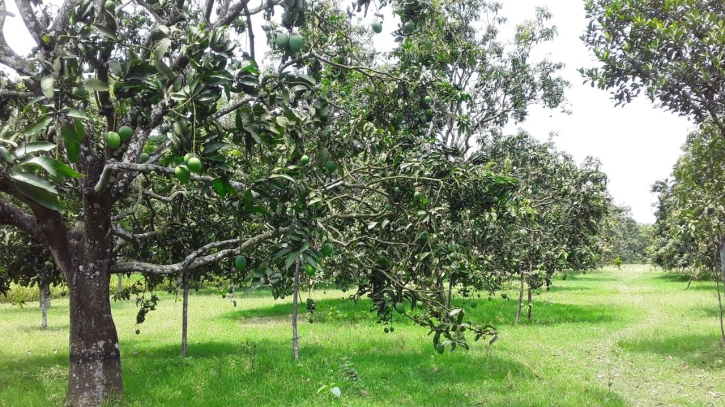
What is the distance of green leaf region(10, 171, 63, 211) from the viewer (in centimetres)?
184

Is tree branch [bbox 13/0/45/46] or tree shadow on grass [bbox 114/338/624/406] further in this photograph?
tree shadow on grass [bbox 114/338/624/406]

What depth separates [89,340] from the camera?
6.23m

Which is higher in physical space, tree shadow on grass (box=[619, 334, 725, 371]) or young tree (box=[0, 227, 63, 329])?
young tree (box=[0, 227, 63, 329])

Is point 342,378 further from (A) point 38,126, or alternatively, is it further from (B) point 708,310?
(B) point 708,310

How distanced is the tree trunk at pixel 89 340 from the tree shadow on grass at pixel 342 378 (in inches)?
25.7

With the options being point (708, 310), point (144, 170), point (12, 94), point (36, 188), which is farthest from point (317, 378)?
point (708, 310)

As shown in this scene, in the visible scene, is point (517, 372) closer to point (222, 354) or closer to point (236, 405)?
point (236, 405)

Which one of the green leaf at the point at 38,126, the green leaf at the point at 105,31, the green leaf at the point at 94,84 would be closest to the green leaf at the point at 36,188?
the green leaf at the point at 38,126

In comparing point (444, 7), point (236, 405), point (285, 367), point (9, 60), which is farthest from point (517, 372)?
point (444, 7)

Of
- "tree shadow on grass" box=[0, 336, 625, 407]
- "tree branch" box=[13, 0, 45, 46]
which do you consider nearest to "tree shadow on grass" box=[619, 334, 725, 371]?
"tree shadow on grass" box=[0, 336, 625, 407]

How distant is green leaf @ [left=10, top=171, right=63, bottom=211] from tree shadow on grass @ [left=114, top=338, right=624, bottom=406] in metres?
5.72

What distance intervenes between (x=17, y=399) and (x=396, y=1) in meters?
7.19

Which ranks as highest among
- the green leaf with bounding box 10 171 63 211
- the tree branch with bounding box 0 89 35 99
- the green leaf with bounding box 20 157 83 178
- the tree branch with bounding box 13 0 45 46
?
the tree branch with bounding box 13 0 45 46

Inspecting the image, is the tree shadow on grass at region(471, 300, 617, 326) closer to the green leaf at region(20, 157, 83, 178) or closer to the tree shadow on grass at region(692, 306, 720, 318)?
the tree shadow on grass at region(692, 306, 720, 318)
